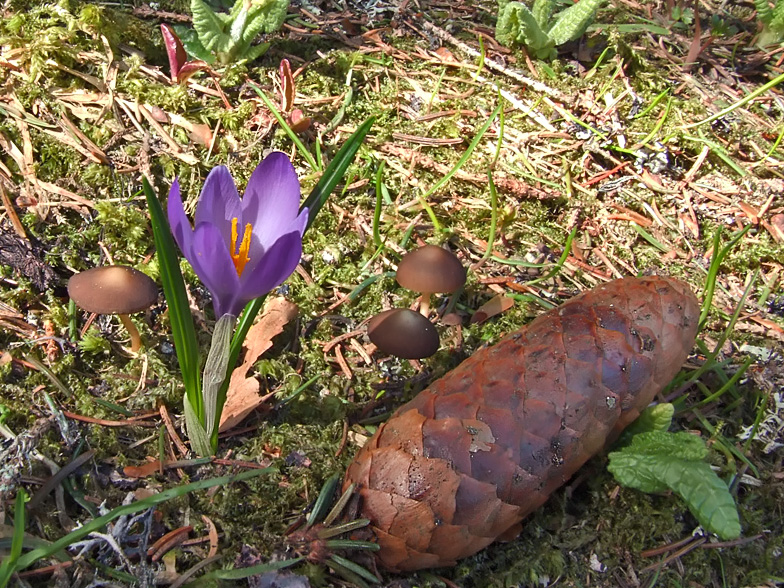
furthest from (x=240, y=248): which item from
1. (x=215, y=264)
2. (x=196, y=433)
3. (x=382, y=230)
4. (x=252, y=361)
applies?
(x=382, y=230)

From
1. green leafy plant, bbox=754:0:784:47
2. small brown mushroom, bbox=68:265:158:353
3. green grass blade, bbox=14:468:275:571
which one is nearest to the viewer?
green grass blade, bbox=14:468:275:571

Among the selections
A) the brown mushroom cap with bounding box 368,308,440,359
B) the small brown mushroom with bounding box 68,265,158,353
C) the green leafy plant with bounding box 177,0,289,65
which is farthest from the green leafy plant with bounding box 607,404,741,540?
the green leafy plant with bounding box 177,0,289,65

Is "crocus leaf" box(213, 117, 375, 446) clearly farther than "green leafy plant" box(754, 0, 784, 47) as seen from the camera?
No

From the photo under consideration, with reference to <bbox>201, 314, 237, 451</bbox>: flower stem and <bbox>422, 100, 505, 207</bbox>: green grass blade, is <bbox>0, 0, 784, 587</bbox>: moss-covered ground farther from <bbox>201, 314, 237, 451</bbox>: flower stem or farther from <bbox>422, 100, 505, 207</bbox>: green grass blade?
<bbox>201, 314, 237, 451</bbox>: flower stem

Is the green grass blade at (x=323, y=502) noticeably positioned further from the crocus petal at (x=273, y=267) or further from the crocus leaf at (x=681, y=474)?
the crocus leaf at (x=681, y=474)

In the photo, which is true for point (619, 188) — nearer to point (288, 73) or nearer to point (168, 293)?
point (288, 73)

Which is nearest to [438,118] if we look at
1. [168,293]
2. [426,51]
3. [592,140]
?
[426,51]
